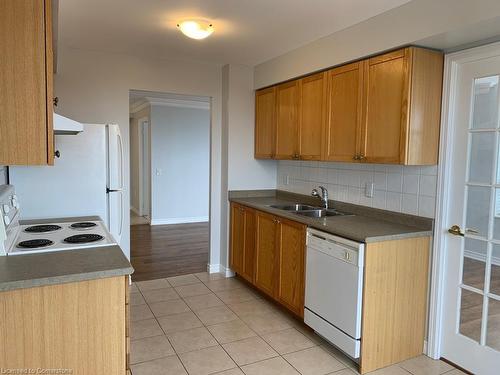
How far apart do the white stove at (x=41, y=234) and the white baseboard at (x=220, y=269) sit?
200 cm

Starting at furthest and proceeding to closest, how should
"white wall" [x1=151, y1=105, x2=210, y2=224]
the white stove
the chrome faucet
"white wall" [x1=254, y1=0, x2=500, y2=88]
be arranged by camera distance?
1. "white wall" [x1=151, y1=105, x2=210, y2=224]
2. the chrome faucet
3. "white wall" [x1=254, y1=0, x2=500, y2=88]
4. the white stove

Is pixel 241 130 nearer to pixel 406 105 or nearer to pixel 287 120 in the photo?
pixel 287 120

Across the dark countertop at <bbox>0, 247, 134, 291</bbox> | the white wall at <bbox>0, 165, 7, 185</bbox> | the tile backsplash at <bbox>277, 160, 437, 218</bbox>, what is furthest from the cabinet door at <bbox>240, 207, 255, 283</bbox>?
the white wall at <bbox>0, 165, 7, 185</bbox>

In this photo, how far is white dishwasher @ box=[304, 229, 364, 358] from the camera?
253 centimetres

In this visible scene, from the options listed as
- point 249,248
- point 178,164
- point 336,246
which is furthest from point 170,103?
point 336,246

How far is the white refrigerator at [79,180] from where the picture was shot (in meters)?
3.00

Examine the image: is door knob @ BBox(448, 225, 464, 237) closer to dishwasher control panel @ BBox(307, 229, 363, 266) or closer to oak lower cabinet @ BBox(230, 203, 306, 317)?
dishwasher control panel @ BBox(307, 229, 363, 266)

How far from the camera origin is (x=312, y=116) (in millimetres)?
3494

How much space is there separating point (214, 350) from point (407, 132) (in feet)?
6.79

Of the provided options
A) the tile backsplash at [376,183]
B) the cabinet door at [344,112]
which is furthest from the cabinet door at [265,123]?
the cabinet door at [344,112]

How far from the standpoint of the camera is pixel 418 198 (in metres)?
2.85

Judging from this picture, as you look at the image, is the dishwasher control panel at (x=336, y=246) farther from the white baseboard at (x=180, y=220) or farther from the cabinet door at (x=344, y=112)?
the white baseboard at (x=180, y=220)

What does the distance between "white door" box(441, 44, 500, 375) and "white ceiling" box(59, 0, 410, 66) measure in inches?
27.8

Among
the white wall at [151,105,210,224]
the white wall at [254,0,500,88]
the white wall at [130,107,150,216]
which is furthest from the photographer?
the white wall at [130,107,150,216]
